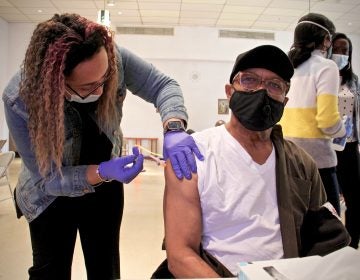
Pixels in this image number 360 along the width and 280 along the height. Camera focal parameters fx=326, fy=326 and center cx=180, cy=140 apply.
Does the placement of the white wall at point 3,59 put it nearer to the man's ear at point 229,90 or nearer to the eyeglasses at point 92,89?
the eyeglasses at point 92,89

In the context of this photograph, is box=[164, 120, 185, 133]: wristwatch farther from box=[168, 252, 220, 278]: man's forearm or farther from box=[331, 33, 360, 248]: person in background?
box=[331, 33, 360, 248]: person in background

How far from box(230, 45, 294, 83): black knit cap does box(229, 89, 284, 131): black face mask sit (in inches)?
3.5

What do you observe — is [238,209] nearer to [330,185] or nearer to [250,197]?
[250,197]

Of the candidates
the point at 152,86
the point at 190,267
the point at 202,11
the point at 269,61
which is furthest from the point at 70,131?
the point at 202,11

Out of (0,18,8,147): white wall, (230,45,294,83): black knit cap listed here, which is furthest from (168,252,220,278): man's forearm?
(0,18,8,147): white wall

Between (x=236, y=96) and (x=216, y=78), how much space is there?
8.28 metres

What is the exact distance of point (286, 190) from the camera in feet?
3.48

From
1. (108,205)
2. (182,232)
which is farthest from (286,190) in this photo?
(108,205)

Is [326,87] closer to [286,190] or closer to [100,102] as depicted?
[286,190]

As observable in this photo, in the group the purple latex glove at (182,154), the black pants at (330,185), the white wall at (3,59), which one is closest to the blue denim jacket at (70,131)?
the purple latex glove at (182,154)

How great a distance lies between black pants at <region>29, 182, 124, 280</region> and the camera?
4.09 feet

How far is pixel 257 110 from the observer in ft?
3.73

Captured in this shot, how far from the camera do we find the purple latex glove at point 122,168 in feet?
3.84

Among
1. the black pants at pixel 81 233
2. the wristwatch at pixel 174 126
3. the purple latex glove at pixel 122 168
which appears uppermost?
the wristwatch at pixel 174 126
